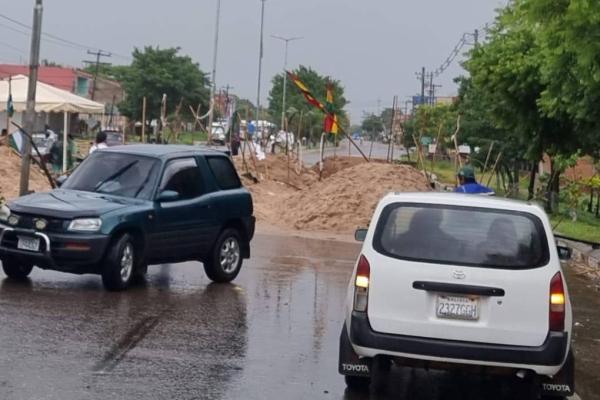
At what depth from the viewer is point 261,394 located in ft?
27.0

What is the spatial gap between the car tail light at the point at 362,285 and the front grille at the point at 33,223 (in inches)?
215

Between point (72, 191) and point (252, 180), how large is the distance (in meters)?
21.9

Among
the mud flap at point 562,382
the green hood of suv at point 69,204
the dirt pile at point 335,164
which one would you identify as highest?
the dirt pile at point 335,164

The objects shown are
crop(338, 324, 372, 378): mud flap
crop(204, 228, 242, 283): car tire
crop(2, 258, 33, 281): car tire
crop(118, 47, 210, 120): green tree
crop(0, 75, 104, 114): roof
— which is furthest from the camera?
crop(118, 47, 210, 120): green tree

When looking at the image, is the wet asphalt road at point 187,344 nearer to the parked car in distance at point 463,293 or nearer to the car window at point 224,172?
the parked car in distance at point 463,293

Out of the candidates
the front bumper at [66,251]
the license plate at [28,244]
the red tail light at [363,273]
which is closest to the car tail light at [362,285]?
the red tail light at [363,273]

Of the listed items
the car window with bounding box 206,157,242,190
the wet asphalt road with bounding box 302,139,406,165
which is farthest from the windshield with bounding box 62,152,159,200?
the wet asphalt road with bounding box 302,139,406,165

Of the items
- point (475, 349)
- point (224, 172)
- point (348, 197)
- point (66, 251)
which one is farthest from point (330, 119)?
point (475, 349)

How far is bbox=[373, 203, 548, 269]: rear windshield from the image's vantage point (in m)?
7.83

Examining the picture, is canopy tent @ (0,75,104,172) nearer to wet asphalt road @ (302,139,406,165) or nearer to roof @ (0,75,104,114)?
roof @ (0,75,104,114)

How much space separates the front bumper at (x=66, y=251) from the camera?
1223 cm

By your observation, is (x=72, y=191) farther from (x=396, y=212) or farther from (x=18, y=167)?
(x=18, y=167)

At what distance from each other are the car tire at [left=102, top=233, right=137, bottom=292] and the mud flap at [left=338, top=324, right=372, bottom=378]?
16.3 ft

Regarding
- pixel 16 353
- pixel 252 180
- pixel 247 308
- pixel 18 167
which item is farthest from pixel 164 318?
pixel 252 180
